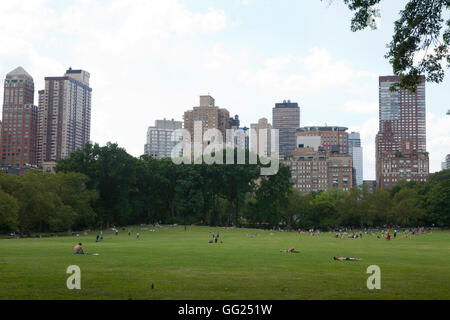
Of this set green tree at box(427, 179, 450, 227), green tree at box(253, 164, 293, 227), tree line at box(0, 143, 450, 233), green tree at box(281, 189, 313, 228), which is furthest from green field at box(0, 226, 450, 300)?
green tree at box(281, 189, 313, 228)

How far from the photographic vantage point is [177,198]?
10338cm

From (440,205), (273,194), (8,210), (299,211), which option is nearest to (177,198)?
(273,194)

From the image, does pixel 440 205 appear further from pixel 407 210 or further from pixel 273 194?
pixel 273 194

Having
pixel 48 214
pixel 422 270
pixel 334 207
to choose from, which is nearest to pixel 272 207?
pixel 334 207

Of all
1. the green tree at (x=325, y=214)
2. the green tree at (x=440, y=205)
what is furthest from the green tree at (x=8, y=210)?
the green tree at (x=440, y=205)

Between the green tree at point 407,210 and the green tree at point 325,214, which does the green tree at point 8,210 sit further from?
the green tree at point 407,210

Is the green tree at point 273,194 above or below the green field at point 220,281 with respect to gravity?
above

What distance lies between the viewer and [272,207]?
363 ft

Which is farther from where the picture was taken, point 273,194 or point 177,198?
→ point 273,194

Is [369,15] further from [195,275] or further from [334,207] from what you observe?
[334,207]

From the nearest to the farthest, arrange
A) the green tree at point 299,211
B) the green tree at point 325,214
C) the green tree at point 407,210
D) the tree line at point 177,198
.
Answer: the tree line at point 177,198
the green tree at point 407,210
the green tree at point 325,214
the green tree at point 299,211

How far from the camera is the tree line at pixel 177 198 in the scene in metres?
74.6

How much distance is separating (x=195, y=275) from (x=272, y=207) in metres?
92.5
